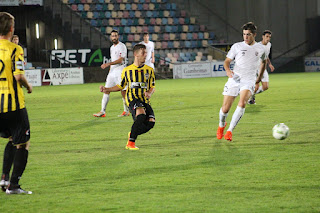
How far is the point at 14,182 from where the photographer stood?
572 centimetres

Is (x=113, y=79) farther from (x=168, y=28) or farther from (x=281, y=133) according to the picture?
(x=168, y=28)

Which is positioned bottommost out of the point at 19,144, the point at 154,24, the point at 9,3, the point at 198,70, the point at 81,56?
the point at 198,70

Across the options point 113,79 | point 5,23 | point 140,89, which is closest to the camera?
point 5,23

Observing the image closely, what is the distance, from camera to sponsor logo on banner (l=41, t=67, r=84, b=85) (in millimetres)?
32041

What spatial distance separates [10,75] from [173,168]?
2.50 meters

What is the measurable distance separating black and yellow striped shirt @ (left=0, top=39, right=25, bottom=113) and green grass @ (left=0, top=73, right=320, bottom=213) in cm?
95

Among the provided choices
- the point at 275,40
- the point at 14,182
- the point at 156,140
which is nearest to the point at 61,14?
the point at 275,40

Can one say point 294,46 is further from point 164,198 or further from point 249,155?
point 164,198

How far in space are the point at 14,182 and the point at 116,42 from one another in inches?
353

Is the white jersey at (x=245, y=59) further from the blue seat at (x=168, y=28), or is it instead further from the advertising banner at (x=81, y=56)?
the blue seat at (x=168, y=28)

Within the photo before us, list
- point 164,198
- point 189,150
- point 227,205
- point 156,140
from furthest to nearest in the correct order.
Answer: point 156,140 → point 189,150 → point 164,198 → point 227,205

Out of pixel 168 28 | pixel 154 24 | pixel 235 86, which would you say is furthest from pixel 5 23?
pixel 168 28

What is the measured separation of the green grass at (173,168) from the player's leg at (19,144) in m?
0.11

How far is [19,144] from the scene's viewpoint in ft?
18.4
